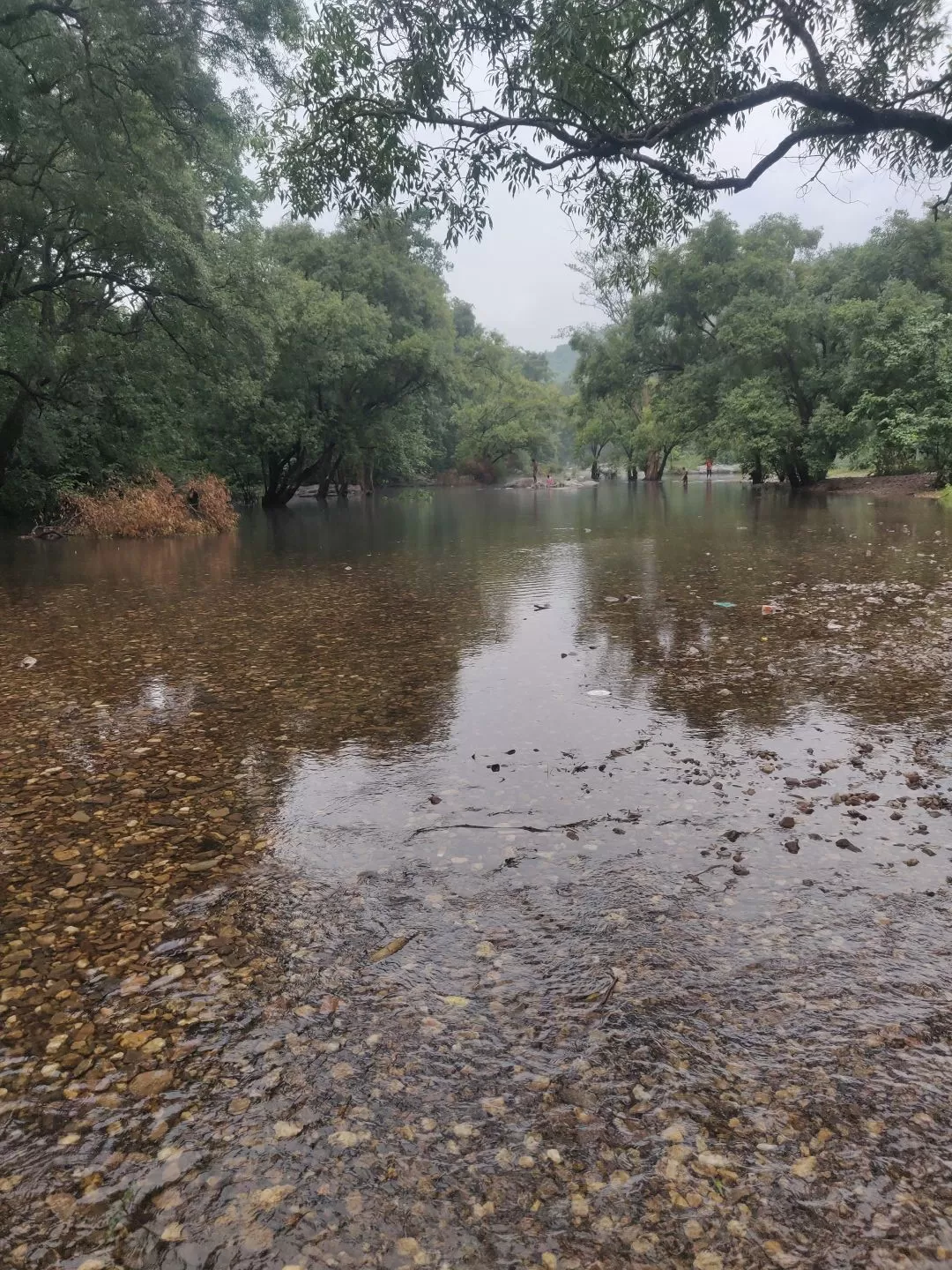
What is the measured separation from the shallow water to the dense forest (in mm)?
6534

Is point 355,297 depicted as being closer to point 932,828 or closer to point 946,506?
point 946,506

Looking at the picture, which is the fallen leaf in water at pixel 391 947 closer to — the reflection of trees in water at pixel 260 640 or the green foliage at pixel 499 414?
the reflection of trees in water at pixel 260 640

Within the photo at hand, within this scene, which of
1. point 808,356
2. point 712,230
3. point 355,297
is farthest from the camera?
point 712,230

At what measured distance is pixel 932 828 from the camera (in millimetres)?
4020

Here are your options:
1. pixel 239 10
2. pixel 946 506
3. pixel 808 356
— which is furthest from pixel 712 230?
pixel 239 10

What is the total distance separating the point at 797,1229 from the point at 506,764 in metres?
3.25

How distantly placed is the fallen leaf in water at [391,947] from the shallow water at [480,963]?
2 cm

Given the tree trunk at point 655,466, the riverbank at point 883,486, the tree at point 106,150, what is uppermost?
the tree at point 106,150

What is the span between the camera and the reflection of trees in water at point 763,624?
629 cm

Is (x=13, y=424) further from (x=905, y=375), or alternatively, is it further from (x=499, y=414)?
(x=499, y=414)

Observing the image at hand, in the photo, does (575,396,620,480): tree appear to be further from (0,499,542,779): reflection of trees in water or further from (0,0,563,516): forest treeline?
(0,499,542,779): reflection of trees in water

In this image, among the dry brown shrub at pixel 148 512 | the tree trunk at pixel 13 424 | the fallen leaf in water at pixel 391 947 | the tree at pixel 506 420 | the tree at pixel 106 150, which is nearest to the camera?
the fallen leaf in water at pixel 391 947

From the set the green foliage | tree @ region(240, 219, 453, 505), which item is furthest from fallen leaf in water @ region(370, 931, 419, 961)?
the green foliage

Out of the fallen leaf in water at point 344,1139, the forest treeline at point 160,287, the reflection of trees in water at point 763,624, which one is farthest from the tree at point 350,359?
the fallen leaf in water at point 344,1139
